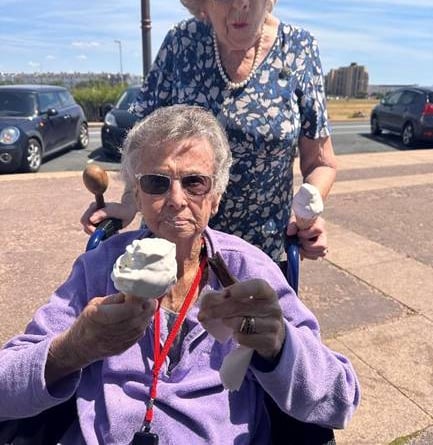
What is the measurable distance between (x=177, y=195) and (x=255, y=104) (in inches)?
24.6

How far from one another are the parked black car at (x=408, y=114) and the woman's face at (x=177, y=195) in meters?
13.7

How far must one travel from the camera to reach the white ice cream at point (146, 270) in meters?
1.15

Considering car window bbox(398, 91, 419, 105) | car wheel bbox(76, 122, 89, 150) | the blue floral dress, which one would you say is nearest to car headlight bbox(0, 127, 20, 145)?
car wheel bbox(76, 122, 89, 150)

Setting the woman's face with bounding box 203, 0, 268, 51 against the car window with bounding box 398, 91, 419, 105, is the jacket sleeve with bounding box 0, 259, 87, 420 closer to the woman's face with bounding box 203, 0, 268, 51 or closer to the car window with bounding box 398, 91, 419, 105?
the woman's face with bounding box 203, 0, 268, 51

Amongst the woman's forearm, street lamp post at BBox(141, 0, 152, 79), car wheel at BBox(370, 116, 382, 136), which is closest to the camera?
the woman's forearm

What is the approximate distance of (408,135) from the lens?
14.9 metres

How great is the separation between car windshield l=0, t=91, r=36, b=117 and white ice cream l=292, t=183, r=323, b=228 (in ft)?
30.0

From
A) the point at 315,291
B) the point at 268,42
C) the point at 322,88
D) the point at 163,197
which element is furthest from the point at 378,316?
the point at 163,197

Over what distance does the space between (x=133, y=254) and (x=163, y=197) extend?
497mm

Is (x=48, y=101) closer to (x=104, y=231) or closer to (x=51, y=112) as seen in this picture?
(x=51, y=112)

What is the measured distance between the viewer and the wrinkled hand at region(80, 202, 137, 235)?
2137 millimetres

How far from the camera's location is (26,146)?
9.53m

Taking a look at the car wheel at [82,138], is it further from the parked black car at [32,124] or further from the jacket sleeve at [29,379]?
the jacket sleeve at [29,379]

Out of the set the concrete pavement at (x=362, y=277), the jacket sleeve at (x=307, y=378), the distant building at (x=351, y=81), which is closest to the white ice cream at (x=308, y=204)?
the jacket sleeve at (x=307, y=378)
